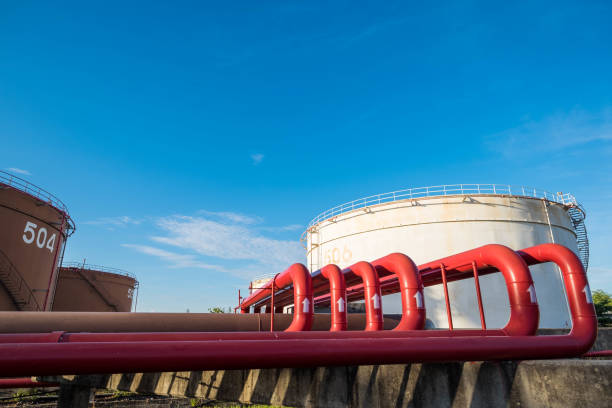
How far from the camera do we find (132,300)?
38.5 meters

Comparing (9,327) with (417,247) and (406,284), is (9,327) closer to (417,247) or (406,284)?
(406,284)

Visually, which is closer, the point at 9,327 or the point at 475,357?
the point at 475,357

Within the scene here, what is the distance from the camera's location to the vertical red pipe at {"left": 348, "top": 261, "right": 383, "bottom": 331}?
430 inches

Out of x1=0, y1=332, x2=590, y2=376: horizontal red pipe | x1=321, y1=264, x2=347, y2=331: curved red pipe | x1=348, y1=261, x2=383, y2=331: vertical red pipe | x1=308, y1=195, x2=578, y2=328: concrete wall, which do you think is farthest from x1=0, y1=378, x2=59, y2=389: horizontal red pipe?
x1=308, y1=195, x2=578, y2=328: concrete wall

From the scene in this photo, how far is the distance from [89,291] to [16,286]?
15.8 m

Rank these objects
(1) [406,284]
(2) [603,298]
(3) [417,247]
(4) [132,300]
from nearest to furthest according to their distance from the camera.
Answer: (1) [406,284] → (3) [417,247] → (4) [132,300] → (2) [603,298]

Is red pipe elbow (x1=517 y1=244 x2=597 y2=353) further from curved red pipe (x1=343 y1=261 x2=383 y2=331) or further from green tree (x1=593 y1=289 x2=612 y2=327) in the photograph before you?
green tree (x1=593 y1=289 x2=612 y2=327)

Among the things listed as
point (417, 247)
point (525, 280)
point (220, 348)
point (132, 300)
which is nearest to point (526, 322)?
point (525, 280)

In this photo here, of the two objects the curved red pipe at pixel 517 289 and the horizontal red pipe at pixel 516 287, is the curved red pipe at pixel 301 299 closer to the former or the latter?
the horizontal red pipe at pixel 516 287

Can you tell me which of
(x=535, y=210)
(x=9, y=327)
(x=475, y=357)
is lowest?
(x=475, y=357)

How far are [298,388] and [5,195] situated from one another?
61.8ft

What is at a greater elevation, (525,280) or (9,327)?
(525,280)

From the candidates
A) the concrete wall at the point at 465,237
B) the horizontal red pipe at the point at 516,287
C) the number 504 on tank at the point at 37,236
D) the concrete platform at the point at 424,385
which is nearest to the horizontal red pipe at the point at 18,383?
the concrete platform at the point at 424,385

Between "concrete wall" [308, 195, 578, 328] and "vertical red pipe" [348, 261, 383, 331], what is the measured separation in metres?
13.0
